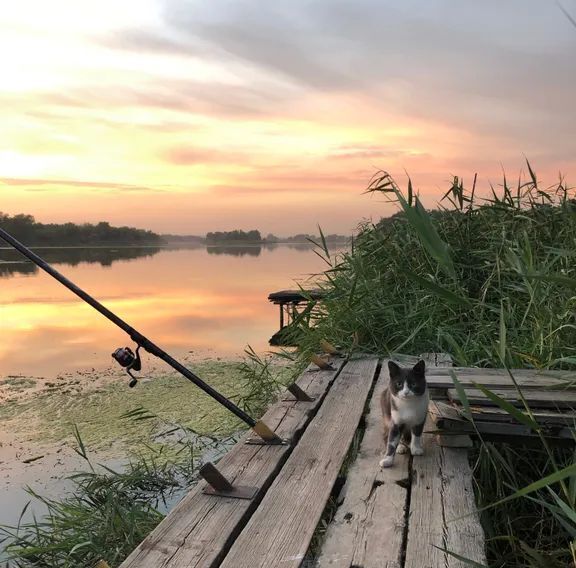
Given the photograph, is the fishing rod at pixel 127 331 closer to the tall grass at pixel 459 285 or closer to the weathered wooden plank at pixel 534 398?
the weathered wooden plank at pixel 534 398

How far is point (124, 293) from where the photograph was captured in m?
23.6

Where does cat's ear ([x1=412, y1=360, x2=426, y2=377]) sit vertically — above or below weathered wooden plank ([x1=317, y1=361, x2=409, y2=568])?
above

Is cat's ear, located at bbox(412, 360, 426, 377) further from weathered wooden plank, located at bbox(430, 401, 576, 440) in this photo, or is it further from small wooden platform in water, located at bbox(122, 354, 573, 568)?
weathered wooden plank, located at bbox(430, 401, 576, 440)

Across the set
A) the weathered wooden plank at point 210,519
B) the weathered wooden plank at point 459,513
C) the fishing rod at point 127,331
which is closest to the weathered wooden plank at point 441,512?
the weathered wooden plank at point 459,513

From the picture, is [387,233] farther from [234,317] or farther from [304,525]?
[234,317]

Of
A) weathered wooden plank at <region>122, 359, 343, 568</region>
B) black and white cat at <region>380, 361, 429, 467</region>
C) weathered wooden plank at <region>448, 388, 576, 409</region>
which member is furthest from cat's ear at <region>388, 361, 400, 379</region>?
weathered wooden plank at <region>122, 359, 343, 568</region>

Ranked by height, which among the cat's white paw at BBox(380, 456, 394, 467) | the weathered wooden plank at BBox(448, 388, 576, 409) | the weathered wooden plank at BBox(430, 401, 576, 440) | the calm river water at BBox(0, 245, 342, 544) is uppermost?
the weathered wooden plank at BBox(448, 388, 576, 409)

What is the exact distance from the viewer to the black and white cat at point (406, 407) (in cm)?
244

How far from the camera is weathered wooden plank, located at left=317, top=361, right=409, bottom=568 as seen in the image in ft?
6.06

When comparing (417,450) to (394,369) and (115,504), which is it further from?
(115,504)

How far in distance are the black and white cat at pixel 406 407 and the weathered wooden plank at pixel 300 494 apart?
288 mm

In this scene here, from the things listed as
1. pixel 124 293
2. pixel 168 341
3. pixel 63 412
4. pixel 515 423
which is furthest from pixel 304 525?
pixel 124 293

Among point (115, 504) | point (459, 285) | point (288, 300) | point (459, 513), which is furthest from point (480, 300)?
point (288, 300)

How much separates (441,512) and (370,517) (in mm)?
272
